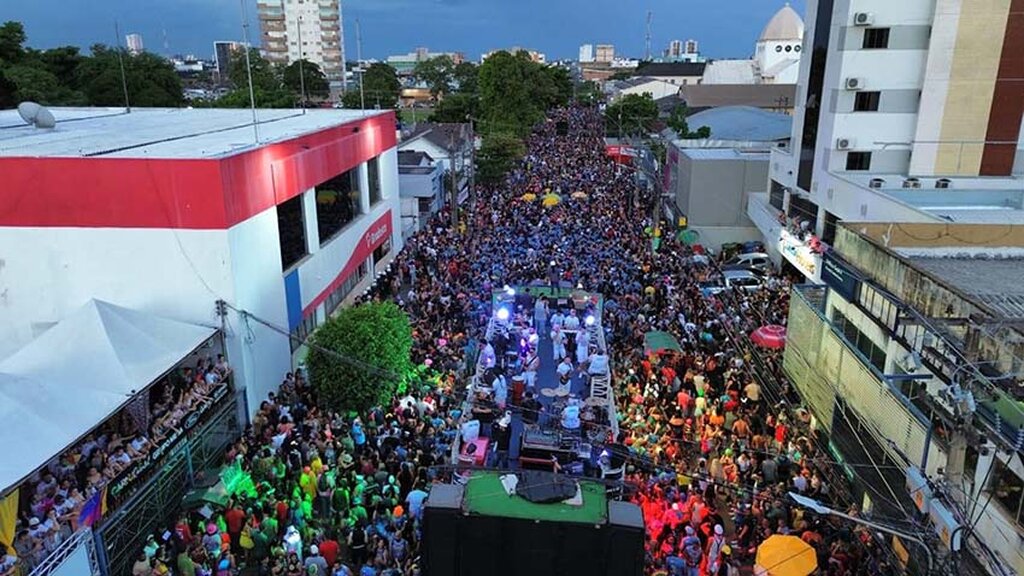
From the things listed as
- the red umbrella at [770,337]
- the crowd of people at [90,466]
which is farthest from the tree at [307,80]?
the crowd of people at [90,466]

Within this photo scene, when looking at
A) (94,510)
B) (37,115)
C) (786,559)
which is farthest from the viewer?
(37,115)

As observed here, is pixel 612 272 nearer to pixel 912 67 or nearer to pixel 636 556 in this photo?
pixel 912 67

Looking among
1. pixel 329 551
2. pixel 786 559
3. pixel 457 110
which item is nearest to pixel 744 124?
pixel 457 110

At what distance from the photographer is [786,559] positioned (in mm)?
8891

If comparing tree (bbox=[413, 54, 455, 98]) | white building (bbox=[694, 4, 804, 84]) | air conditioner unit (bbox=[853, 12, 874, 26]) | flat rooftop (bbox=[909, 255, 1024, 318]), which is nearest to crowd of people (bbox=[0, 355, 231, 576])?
flat rooftop (bbox=[909, 255, 1024, 318])

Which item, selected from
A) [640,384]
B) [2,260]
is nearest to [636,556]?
[640,384]

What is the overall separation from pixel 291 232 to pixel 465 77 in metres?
105

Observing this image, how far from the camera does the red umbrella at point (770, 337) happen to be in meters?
16.2

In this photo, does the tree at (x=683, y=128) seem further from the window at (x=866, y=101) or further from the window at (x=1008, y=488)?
the window at (x=1008, y=488)

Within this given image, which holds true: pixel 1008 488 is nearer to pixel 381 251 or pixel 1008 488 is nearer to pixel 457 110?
pixel 381 251

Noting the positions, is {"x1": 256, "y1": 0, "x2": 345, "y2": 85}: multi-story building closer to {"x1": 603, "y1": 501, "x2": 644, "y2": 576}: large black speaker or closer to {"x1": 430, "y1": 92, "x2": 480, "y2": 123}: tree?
{"x1": 430, "y1": 92, "x2": 480, "y2": 123}: tree

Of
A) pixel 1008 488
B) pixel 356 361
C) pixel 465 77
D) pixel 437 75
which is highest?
pixel 437 75

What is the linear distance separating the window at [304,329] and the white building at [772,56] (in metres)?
79.2

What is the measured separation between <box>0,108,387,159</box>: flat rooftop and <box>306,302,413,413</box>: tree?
4.15 m
